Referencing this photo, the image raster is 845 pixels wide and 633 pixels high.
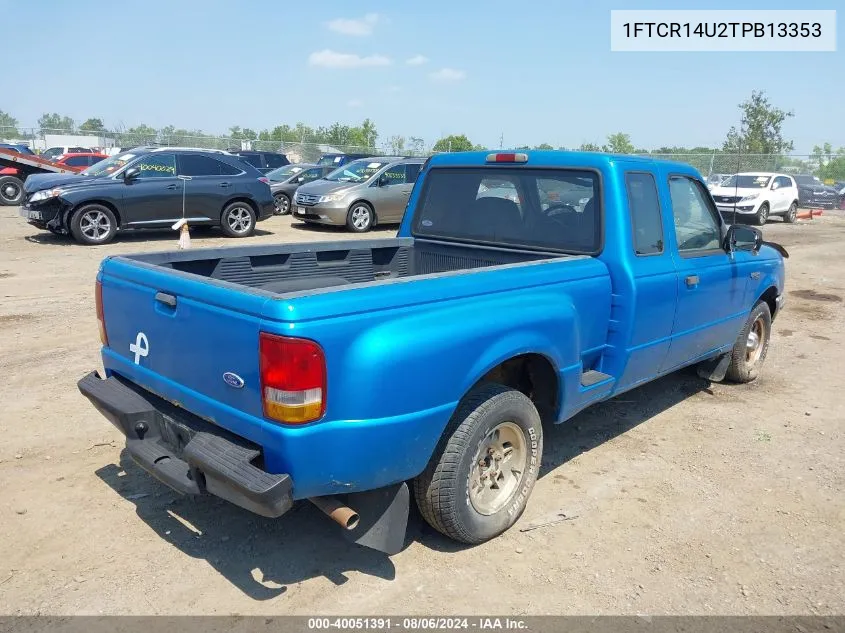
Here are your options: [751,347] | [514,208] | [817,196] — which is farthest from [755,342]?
[817,196]

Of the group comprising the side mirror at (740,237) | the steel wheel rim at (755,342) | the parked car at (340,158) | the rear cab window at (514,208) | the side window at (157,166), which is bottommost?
the steel wheel rim at (755,342)

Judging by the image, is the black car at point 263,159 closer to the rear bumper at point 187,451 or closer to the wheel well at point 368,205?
the wheel well at point 368,205

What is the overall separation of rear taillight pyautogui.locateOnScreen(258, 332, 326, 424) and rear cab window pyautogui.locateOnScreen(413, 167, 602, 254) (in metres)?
2.19

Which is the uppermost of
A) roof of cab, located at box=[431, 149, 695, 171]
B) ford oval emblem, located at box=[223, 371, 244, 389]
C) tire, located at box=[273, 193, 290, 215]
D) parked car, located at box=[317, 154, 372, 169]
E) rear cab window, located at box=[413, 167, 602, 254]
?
parked car, located at box=[317, 154, 372, 169]

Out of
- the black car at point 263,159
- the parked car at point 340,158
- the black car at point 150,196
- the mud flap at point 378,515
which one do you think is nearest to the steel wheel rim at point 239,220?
the black car at point 150,196

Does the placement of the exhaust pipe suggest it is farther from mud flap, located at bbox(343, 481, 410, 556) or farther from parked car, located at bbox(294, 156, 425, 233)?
parked car, located at bbox(294, 156, 425, 233)

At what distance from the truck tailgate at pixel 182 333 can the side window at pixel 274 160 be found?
21649 millimetres

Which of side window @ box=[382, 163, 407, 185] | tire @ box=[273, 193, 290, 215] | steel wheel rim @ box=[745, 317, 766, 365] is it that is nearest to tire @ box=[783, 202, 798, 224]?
side window @ box=[382, 163, 407, 185]

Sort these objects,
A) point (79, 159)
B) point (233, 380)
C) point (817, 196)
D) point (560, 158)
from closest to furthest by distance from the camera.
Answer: point (233, 380)
point (560, 158)
point (79, 159)
point (817, 196)

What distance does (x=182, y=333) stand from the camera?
3006 mm

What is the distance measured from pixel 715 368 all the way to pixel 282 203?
50.8 ft

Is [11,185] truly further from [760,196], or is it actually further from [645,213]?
[760,196]

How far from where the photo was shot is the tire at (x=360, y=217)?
15.6 meters

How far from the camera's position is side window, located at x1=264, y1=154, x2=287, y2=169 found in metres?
24.3
